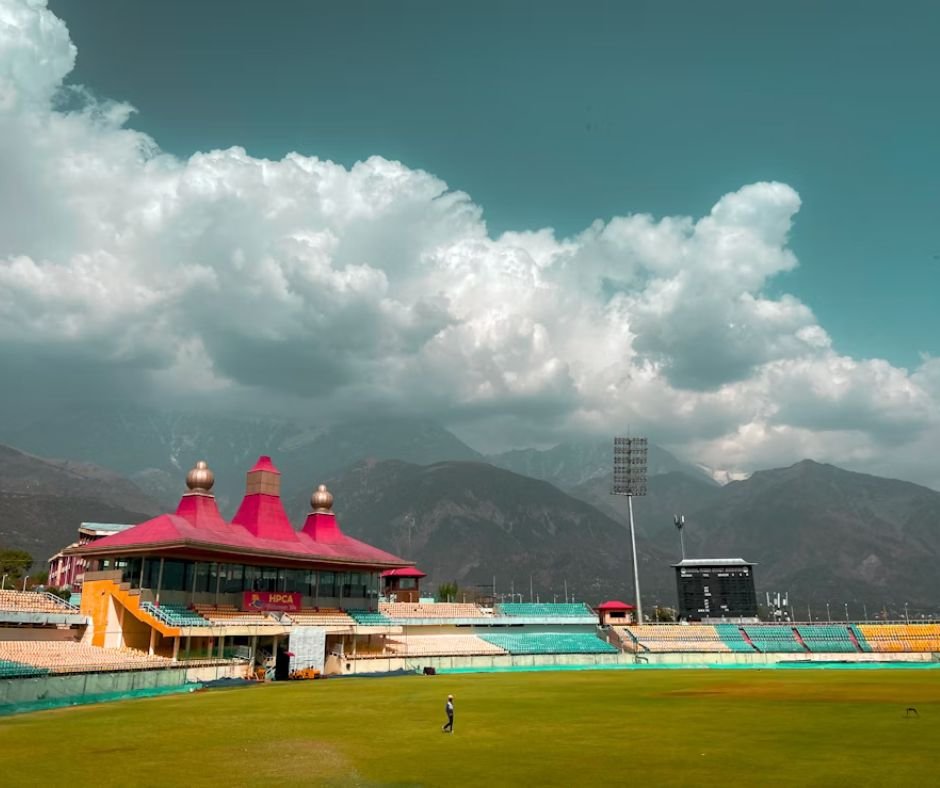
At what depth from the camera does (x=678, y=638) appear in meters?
87.2

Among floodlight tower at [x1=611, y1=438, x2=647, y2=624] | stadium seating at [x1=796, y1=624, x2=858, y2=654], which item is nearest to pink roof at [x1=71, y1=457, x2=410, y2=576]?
floodlight tower at [x1=611, y1=438, x2=647, y2=624]

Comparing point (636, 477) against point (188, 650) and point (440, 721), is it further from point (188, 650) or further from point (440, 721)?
point (440, 721)

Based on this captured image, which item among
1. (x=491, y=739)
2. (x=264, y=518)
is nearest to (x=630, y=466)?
(x=264, y=518)

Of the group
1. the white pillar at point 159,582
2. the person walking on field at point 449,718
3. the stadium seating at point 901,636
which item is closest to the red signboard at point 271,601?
the white pillar at point 159,582

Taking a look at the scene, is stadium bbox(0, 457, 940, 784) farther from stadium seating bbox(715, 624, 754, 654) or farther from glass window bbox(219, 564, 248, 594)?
stadium seating bbox(715, 624, 754, 654)

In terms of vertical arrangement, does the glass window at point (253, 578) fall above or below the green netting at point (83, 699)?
above

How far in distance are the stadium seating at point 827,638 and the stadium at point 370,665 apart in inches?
12.8

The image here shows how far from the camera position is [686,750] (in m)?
24.0

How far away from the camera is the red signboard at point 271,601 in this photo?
70.0 meters

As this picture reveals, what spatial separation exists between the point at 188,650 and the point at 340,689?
55.0 ft

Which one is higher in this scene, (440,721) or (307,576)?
(307,576)

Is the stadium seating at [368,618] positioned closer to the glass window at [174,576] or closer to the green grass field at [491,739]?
the glass window at [174,576]

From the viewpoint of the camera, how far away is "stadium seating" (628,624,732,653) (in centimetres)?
8406

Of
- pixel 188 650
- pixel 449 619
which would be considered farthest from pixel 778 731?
pixel 449 619
